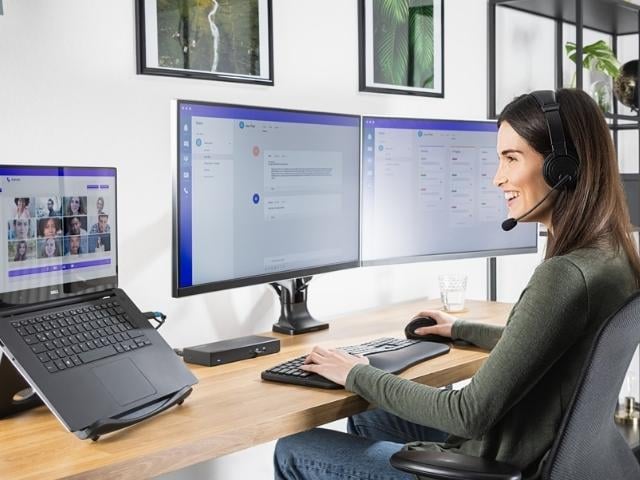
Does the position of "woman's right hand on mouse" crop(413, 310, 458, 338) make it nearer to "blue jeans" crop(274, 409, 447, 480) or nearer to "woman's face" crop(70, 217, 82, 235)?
"blue jeans" crop(274, 409, 447, 480)

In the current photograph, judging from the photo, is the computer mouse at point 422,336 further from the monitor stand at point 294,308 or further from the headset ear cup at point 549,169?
the headset ear cup at point 549,169

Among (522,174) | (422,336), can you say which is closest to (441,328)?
(422,336)

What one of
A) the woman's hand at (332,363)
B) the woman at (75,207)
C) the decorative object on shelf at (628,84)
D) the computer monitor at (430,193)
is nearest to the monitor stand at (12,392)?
the woman at (75,207)

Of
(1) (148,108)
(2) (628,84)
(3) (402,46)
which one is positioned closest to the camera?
(1) (148,108)

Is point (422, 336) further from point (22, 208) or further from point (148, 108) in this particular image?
point (22, 208)

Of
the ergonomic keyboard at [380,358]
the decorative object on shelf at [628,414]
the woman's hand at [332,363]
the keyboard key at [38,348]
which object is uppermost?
the keyboard key at [38,348]

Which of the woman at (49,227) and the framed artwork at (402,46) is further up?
the framed artwork at (402,46)

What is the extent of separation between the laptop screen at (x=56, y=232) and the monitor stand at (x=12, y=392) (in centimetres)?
11

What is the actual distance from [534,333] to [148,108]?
1041 millimetres

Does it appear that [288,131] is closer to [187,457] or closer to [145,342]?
[145,342]

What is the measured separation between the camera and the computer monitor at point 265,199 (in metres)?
1.76

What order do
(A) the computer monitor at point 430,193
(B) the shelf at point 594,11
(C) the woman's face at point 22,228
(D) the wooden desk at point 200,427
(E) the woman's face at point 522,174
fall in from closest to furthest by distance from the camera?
(D) the wooden desk at point 200,427 < (C) the woman's face at point 22,228 < (E) the woman's face at point 522,174 < (A) the computer monitor at point 430,193 < (B) the shelf at point 594,11

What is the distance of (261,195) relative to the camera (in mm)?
1922

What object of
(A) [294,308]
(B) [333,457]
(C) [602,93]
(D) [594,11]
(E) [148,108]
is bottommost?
(B) [333,457]
